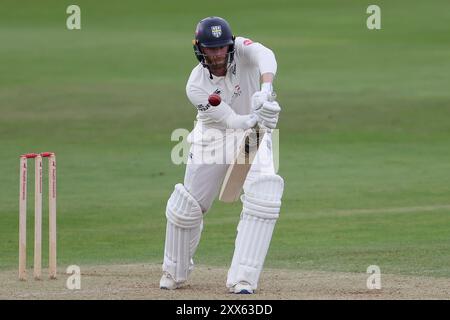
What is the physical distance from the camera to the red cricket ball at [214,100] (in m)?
8.30

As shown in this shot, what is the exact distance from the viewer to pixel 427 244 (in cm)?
1195

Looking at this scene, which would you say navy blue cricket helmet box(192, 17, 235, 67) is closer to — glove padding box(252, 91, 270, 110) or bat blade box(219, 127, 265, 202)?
glove padding box(252, 91, 270, 110)

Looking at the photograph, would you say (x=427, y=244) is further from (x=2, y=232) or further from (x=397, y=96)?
(x=397, y=96)

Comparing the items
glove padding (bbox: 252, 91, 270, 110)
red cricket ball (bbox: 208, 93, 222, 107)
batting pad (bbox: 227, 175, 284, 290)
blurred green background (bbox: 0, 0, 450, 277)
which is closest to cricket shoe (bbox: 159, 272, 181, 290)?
batting pad (bbox: 227, 175, 284, 290)

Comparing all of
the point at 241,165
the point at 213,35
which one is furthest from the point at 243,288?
the point at 213,35

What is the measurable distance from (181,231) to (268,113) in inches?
47.7

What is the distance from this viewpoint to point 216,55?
8469mm

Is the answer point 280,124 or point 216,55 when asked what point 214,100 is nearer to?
point 216,55

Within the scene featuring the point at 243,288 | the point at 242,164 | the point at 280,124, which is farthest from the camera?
the point at 280,124

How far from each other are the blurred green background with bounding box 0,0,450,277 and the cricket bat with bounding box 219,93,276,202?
1.93 metres

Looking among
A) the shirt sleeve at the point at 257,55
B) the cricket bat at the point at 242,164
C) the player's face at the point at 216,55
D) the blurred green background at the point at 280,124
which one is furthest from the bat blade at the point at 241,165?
the blurred green background at the point at 280,124

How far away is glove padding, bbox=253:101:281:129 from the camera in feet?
26.4

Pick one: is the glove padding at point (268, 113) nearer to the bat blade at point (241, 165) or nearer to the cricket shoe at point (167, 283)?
the bat blade at point (241, 165)

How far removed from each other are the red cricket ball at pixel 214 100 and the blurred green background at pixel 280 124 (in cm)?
260
